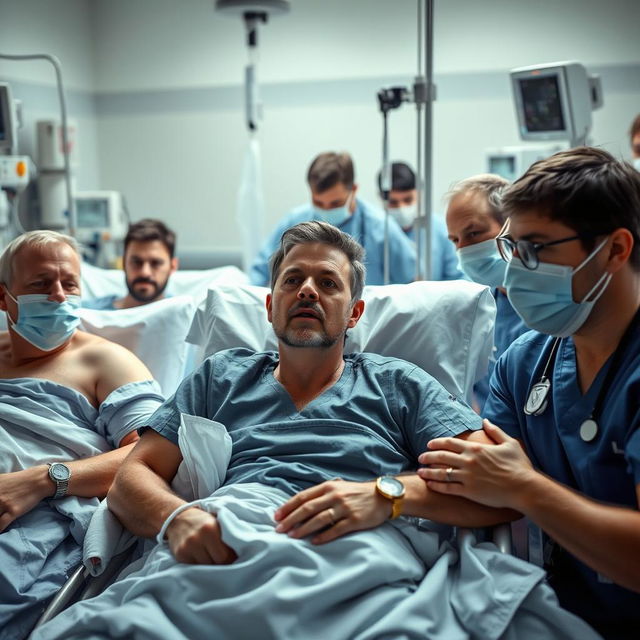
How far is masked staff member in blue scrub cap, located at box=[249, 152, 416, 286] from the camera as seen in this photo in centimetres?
372

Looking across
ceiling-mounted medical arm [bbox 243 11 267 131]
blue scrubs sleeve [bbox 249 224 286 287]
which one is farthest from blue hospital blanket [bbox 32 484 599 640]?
ceiling-mounted medical arm [bbox 243 11 267 131]

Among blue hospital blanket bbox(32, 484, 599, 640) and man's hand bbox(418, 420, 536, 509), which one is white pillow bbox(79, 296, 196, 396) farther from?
man's hand bbox(418, 420, 536, 509)

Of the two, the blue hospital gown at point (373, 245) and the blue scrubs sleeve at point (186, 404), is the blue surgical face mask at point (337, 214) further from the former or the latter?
the blue scrubs sleeve at point (186, 404)

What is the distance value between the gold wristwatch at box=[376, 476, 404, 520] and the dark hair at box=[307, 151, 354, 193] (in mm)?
2453

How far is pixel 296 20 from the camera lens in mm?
6164

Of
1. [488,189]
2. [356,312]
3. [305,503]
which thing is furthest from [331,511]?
[488,189]

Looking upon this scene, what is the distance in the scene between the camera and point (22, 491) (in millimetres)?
1740

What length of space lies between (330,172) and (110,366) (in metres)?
1.98

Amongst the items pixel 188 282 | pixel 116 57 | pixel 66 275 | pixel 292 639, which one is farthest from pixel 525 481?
pixel 116 57

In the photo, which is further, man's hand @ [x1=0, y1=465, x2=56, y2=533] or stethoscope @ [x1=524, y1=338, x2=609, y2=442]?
man's hand @ [x1=0, y1=465, x2=56, y2=533]

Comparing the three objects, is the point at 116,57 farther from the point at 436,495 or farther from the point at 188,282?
the point at 436,495

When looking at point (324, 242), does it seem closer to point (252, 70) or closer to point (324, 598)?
point (324, 598)

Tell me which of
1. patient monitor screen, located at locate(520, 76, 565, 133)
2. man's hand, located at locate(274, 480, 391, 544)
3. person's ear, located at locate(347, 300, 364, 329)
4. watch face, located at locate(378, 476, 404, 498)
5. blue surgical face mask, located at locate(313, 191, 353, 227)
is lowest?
man's hand, located at locate(274, 480, 391, 544)

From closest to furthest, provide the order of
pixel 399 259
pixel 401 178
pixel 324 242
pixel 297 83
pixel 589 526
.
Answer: pixel 589 526 < pixel 324 242 < pixel 399 259 < pixel 401 178 < pixel 297 83
